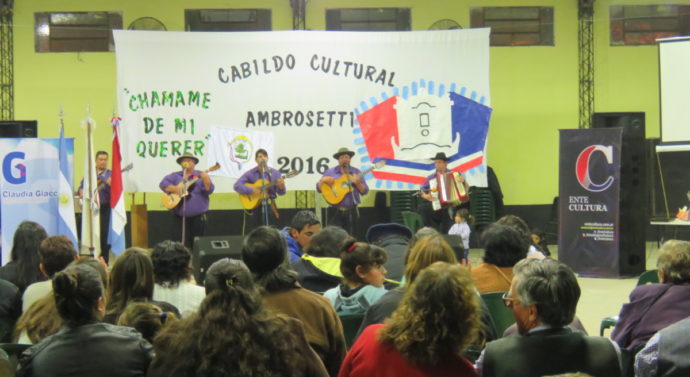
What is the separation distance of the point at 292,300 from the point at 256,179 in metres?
8.18

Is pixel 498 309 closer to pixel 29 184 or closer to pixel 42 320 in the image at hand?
pixel 42 320

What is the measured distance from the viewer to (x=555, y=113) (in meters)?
15.4

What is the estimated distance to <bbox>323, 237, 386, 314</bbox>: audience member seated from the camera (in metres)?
4.32

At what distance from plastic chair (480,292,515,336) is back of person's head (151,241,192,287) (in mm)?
1517

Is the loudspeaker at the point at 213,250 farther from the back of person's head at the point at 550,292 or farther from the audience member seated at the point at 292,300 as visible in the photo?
the back of person's head at the point at 550,292

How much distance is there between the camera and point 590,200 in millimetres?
10922

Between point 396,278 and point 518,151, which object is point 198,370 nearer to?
point 396,278

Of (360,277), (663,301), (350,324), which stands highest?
(360,277)

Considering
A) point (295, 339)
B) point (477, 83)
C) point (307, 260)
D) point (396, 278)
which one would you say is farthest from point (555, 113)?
point (295, 339)

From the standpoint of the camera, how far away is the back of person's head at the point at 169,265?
14.7 ft

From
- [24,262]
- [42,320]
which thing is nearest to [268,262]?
[42,320]

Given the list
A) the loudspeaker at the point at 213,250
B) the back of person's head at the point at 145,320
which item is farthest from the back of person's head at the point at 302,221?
the back of person's head at the point at 145,320

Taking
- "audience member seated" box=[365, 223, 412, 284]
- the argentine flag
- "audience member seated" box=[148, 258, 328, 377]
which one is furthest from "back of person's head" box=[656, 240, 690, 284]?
the argentine flag

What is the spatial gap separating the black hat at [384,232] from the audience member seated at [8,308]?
3.49 meters
